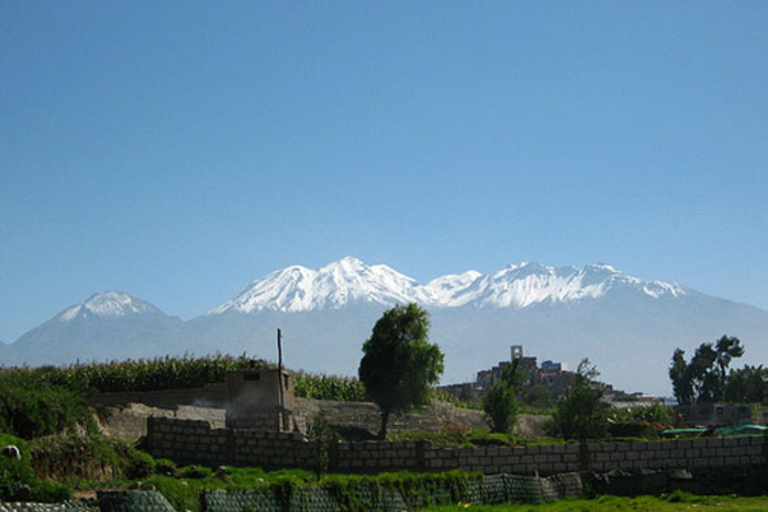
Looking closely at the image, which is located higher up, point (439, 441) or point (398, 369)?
point (398, 369)

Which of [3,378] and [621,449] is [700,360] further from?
[3,378]

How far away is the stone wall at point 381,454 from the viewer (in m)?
24.8

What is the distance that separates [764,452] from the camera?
2577cm

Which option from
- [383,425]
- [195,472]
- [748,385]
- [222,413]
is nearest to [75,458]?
[195,472]

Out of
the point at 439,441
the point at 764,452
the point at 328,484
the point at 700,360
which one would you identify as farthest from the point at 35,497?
the point at 700,360

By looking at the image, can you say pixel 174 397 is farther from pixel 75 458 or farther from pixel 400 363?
pixel 75 458

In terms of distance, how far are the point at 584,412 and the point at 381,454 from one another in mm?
16520

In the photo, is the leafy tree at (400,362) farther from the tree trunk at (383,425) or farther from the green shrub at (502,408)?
the green shrub at (502,408)

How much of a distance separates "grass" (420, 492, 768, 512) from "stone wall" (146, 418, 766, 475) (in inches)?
61.2

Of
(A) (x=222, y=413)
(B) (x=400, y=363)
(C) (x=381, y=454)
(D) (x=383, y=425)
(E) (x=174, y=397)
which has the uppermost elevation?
(B) (x=400, y=363)

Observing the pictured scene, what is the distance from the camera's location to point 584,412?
39531 millimetres

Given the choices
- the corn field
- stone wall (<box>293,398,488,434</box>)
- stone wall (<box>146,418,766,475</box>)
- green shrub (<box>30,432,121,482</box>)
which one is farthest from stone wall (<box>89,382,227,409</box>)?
green shrub (<box>30,432,121,482</box>)

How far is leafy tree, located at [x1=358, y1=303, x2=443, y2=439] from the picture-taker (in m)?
43.4

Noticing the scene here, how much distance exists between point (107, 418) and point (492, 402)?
24.7m
